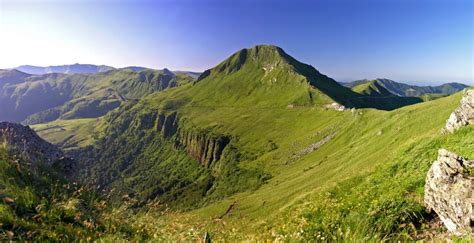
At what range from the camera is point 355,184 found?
22.3 metres

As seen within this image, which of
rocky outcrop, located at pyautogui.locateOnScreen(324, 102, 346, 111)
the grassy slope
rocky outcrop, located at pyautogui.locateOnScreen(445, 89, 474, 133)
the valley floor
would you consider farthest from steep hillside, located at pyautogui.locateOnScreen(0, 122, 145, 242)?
rocky outcrop, located at pyautogui.locateOnScreen(324, 102, 346, 111)

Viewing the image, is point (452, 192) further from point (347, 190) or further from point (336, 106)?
point (336, 106)

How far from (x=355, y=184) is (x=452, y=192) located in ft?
44.0

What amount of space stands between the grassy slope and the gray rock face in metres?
0.75

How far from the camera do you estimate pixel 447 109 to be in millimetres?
49312

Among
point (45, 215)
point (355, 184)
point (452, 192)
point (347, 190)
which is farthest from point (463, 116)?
point (45, 215)

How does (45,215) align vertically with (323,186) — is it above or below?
above

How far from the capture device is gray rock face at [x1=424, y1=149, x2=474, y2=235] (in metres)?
8.45

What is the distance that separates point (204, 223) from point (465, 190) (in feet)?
24.2

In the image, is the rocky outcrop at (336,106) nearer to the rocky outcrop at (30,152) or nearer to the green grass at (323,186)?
the green grass at (323,186)

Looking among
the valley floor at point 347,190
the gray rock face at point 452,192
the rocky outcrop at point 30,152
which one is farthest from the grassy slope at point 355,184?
the rocky outcrop at point 30,152

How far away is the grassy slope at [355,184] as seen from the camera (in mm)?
8031

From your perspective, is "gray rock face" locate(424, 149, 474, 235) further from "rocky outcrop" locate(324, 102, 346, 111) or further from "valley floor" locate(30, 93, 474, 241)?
"rocky outcrop" locate(324, 102, 346, 111)

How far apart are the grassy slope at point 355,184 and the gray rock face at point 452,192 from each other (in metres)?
0.75
